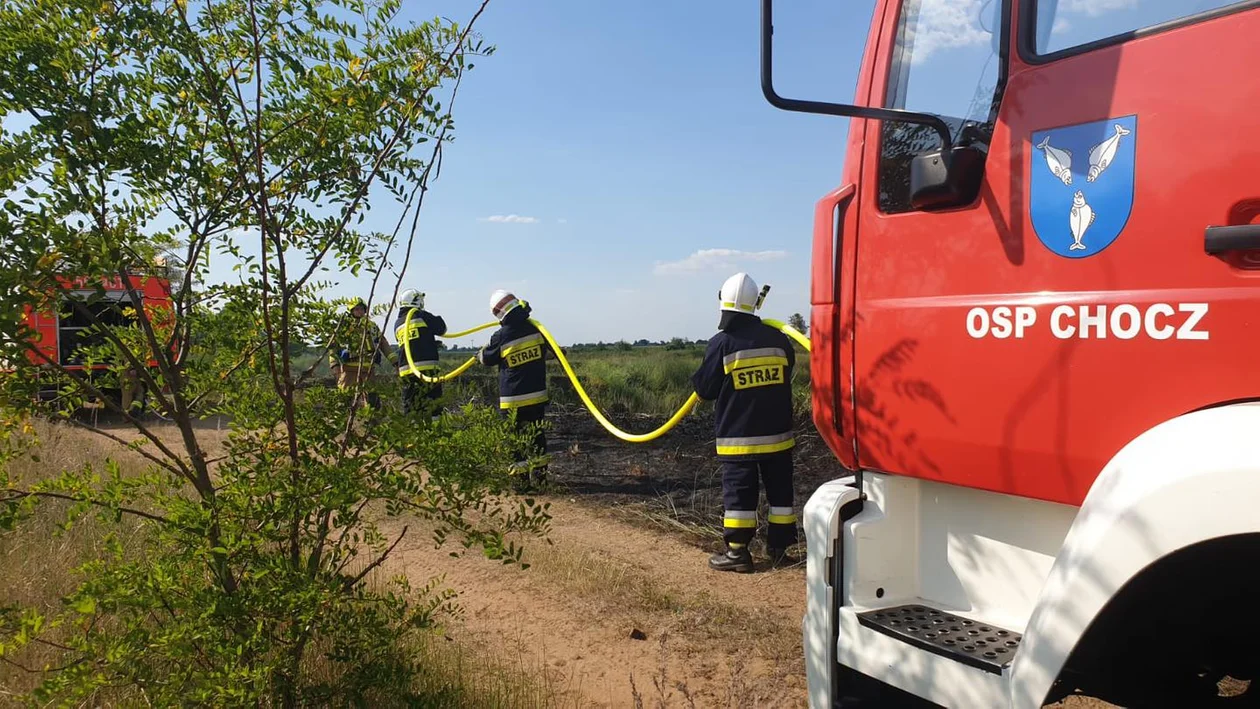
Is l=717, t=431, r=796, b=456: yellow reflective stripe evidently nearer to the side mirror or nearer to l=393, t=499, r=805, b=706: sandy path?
l=393, t=499, r=805, b=706: sandy path

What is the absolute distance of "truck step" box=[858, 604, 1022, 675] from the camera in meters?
1.98

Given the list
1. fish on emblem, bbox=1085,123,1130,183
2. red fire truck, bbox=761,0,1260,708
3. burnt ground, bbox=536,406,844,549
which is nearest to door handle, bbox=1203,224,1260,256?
red fire truck, bbox=761,0,1260,708

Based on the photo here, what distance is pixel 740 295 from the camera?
5.60 m

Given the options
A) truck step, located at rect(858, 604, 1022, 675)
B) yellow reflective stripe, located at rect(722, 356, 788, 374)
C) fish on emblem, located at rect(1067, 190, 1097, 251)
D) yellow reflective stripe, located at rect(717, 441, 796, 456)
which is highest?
fish on emblem, located at rect(1067, 190, 1097, 251)

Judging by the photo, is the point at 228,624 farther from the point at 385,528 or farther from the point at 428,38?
the point at 385,528

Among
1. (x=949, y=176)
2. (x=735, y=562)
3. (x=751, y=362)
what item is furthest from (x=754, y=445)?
(x=949, y=176)

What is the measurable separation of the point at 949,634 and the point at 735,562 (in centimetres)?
339

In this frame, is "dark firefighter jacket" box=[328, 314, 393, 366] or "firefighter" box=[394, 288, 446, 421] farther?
"firefighter" box=[394, 288, 446, 421]

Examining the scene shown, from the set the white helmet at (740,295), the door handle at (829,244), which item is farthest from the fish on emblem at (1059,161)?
the white helmet at (740,295)

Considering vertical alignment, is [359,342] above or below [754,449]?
above

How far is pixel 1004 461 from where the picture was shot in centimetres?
208

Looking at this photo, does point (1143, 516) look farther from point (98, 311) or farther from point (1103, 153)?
point (98, 311)

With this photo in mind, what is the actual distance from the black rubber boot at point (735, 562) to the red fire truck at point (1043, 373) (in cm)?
307

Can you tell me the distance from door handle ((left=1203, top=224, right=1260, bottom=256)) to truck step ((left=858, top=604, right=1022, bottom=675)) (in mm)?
1056
